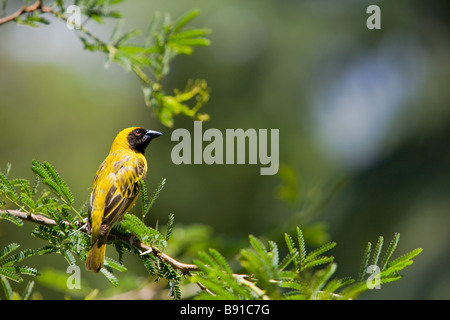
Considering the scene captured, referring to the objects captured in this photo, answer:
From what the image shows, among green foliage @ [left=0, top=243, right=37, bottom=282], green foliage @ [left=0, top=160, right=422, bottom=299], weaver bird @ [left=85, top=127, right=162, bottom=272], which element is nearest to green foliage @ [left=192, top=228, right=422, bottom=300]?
green foliage @ [left=0, top=160, right=422, bottom=299]

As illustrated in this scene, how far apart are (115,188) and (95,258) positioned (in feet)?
2.55

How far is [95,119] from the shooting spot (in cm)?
1245

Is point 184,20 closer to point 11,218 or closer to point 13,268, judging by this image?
point 11,218

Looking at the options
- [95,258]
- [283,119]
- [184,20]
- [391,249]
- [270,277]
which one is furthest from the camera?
[283,119]

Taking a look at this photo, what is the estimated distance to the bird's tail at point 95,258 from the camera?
2.00 m

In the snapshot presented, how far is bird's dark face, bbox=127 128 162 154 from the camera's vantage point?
3.67 metres

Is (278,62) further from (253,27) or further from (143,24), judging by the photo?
(143,24)

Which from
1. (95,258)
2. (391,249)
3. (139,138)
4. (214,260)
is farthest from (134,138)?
(391,249)

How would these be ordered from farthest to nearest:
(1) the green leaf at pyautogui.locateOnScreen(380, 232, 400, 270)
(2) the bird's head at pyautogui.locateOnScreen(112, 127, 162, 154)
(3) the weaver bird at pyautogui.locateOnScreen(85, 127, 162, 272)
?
(2) the bird's head at pyautogui.locateOnScreen(112, 127, 162, 154) → (3) the weaver bird at pyautogui.locateOnScreen(85, 127, 162, 272) → (1) the green leaf at pyautogui.locateOnScreen(380, 232, 400, 270)

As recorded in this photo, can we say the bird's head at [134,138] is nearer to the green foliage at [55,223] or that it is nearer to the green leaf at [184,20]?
the green leaf at [184,20]

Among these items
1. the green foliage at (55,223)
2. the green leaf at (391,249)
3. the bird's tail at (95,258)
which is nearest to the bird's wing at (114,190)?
the bird's tail at (95,258)

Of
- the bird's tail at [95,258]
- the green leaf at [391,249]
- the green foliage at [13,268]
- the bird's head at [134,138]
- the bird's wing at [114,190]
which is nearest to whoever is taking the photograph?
the green leaf at [391,249]

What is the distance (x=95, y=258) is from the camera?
2037mm

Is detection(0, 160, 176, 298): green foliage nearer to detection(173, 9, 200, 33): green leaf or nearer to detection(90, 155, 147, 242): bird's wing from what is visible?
detection(90, 155, 147, 242): bird's wing
